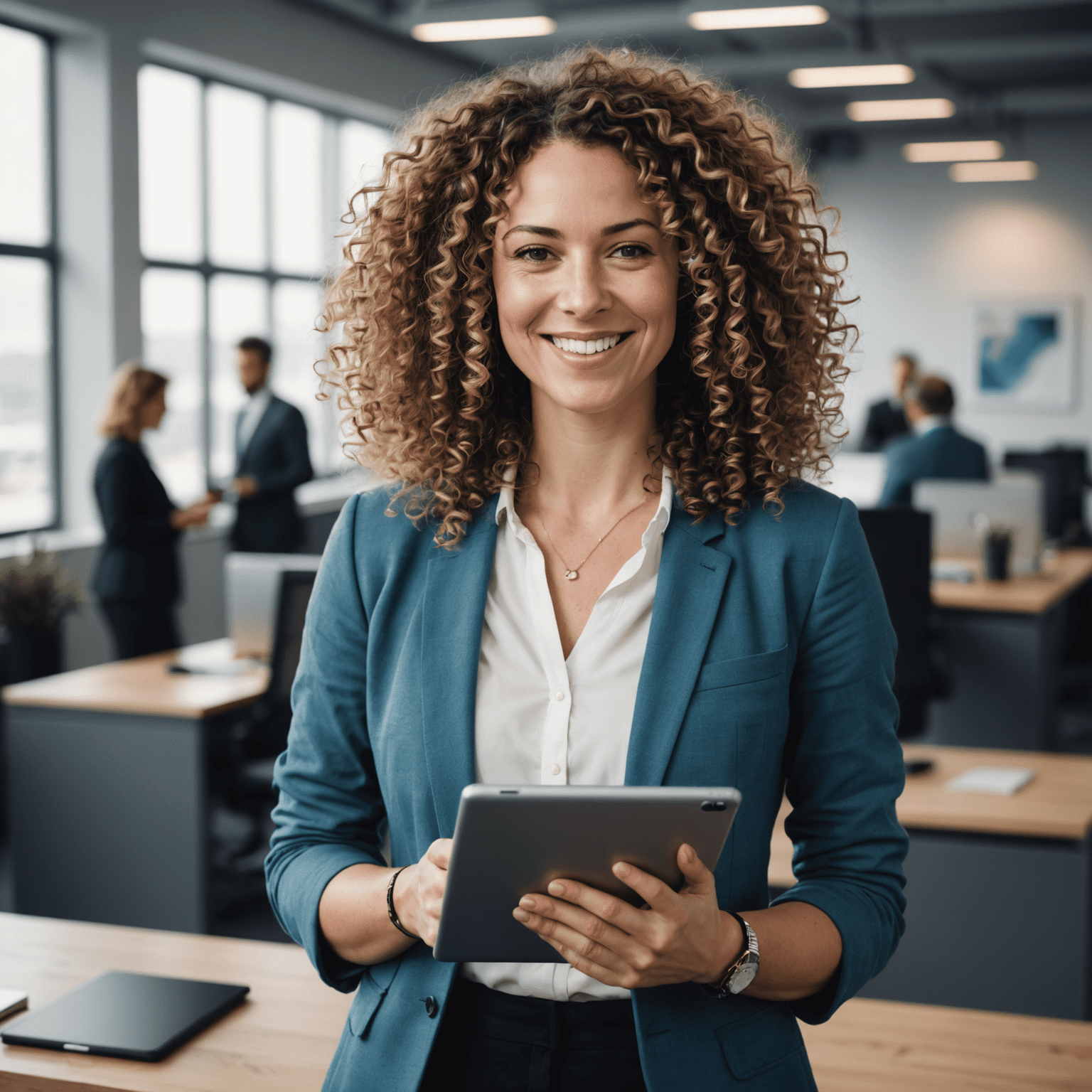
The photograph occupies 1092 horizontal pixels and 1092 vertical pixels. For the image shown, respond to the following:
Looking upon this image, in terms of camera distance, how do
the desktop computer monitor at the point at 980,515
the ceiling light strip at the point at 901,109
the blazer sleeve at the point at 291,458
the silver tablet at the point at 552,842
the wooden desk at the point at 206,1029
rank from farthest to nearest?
the ceiling light strip at the point at 901,109
the blazer sleeve at the point at 291,458
the desktop computer monitor at the point at 980,515
the wooden desk at the point at 206,1029
the silver tablet at the point at 552,842

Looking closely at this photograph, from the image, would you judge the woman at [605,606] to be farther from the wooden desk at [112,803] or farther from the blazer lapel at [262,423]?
the blazer lapel at [262,423]

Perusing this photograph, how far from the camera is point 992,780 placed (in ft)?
9.29

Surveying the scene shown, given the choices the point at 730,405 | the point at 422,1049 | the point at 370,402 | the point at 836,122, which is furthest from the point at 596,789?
the point at 836,122

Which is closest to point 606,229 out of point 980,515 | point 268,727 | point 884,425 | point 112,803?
point 268,727

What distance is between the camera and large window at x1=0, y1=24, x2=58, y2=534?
6.07m

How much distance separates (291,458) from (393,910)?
17.6 ft

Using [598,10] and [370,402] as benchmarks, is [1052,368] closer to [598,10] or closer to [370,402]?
[598,10]

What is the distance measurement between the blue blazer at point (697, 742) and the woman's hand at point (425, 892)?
0.07m

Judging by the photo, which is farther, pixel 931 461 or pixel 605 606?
pixel 931 461

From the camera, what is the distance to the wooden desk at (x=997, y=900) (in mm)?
2557

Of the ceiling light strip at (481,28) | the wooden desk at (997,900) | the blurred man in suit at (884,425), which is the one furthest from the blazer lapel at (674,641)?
the blurred man in suit at (884,425)

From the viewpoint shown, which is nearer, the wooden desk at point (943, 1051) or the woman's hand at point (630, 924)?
the woman's hand at point (630, 924)

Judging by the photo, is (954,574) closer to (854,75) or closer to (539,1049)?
(854,75)

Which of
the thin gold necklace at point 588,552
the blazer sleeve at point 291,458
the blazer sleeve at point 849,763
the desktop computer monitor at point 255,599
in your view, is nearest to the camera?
the blazer sleeve at point 849,763
